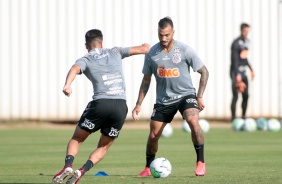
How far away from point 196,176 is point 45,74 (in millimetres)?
18489

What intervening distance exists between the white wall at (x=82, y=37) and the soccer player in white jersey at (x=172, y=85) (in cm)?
1690

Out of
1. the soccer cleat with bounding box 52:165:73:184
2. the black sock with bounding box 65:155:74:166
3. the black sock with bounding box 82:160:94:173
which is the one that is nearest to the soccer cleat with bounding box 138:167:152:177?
the black sock with bounding box 82:160:94:173

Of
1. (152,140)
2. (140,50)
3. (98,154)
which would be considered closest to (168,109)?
(152,140)

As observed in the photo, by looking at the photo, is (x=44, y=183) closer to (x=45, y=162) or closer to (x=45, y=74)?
(x=45, y=162)

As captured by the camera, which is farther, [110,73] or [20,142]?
[20,142]

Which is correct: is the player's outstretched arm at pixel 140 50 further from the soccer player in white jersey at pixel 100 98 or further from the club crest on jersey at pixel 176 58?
the club crest on jersey at pixel 176 58

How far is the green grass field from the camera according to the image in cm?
1323

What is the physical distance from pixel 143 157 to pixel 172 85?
399 centimetres

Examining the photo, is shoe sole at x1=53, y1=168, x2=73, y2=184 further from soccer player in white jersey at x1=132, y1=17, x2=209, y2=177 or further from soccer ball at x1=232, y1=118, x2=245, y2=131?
soccer ball at x1=232, y1=118, x2=245, y2=131

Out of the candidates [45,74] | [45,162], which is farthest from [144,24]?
[45,162]

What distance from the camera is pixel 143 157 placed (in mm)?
17594

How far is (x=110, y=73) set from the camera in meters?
12.5

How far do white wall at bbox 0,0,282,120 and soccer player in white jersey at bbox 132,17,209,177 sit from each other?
16.9 metres

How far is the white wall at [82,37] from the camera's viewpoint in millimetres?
31172
